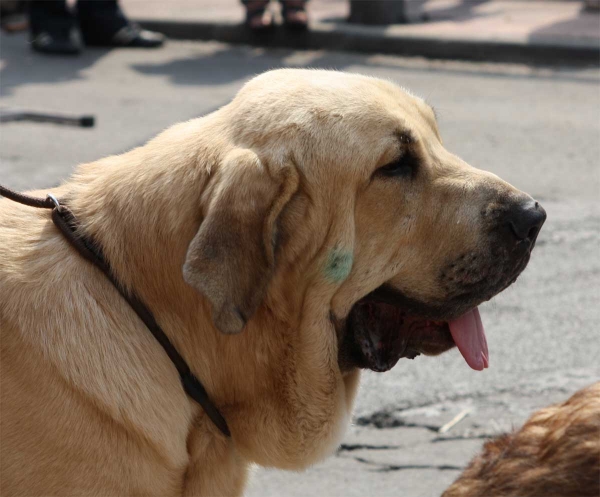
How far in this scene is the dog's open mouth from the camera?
3.13 m

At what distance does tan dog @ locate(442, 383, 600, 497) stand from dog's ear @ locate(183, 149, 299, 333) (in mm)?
766

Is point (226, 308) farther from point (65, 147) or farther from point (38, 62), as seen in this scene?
point (38, 62)

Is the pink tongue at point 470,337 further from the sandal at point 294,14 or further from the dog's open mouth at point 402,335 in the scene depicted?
the sandal at point 294,14

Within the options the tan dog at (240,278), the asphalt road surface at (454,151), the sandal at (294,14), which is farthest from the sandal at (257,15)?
the tan dog at (240,278)

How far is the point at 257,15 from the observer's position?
40.1ft

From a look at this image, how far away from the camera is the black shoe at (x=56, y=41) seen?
11695 millimetres

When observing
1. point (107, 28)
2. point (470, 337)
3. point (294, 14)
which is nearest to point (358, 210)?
point (470, 337)

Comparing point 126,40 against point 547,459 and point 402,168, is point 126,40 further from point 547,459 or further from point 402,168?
point 547,459

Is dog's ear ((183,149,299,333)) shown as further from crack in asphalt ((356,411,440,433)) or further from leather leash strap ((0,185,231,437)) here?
crack in asphalt ((356,411,440,433))

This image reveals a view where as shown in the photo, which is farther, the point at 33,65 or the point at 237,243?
the point at 33,65

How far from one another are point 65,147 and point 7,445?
5529mm

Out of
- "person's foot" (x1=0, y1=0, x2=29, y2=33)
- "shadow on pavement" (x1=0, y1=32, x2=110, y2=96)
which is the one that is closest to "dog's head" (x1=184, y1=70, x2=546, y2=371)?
"shadow on pavement" (x1=0, y1=32, x2=110, y2=96)

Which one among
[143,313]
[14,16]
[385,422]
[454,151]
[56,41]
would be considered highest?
[143,313]

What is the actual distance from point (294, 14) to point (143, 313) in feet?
31.7
